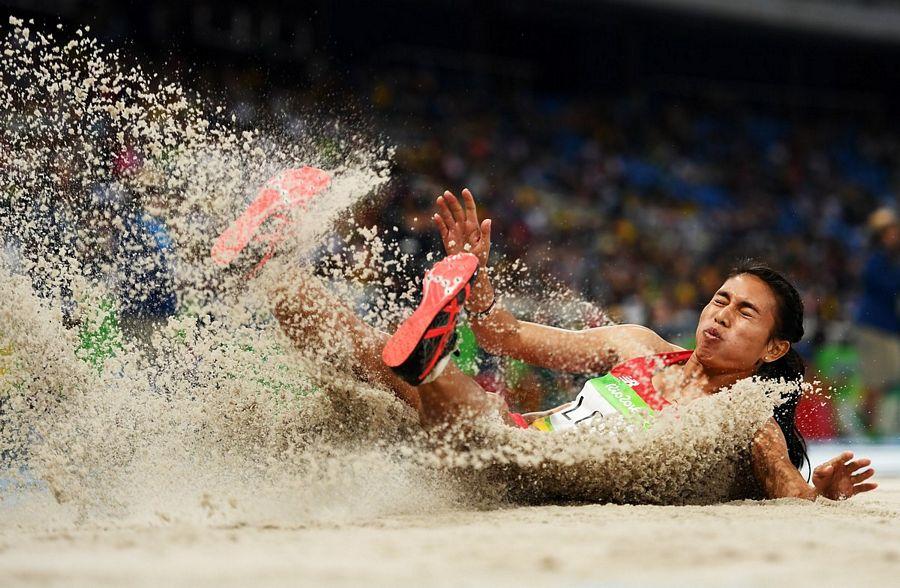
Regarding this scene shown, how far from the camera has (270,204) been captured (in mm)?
3332

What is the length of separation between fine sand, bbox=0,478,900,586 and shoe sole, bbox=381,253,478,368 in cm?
51

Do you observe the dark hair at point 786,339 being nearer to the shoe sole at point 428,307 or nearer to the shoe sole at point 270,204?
the shoe sole at point 428,307

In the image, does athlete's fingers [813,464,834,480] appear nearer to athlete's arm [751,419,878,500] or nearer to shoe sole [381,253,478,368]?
athlete's arm [751,419,878,500]

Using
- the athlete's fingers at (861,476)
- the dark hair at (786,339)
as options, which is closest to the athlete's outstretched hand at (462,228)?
the dark hair at (786,339)

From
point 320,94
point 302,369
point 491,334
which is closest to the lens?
point 302,369

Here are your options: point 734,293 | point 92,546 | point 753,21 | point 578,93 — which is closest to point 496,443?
point 734,293

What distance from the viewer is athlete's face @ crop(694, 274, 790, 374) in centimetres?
360

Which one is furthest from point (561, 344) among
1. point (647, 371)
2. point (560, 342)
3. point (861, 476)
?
point (861, 476)

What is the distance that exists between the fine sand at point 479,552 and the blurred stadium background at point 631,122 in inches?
202

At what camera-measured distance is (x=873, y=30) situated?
45.0 ft

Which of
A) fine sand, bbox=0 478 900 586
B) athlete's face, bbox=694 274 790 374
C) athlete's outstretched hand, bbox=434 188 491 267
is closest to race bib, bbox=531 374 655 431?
athlete's face, bbox=694 274 790 374

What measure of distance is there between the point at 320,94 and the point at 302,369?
6.85 metres

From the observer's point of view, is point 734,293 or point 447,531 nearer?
point 447,531

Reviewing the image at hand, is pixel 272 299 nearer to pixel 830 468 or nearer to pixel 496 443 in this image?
pixel 496 443
